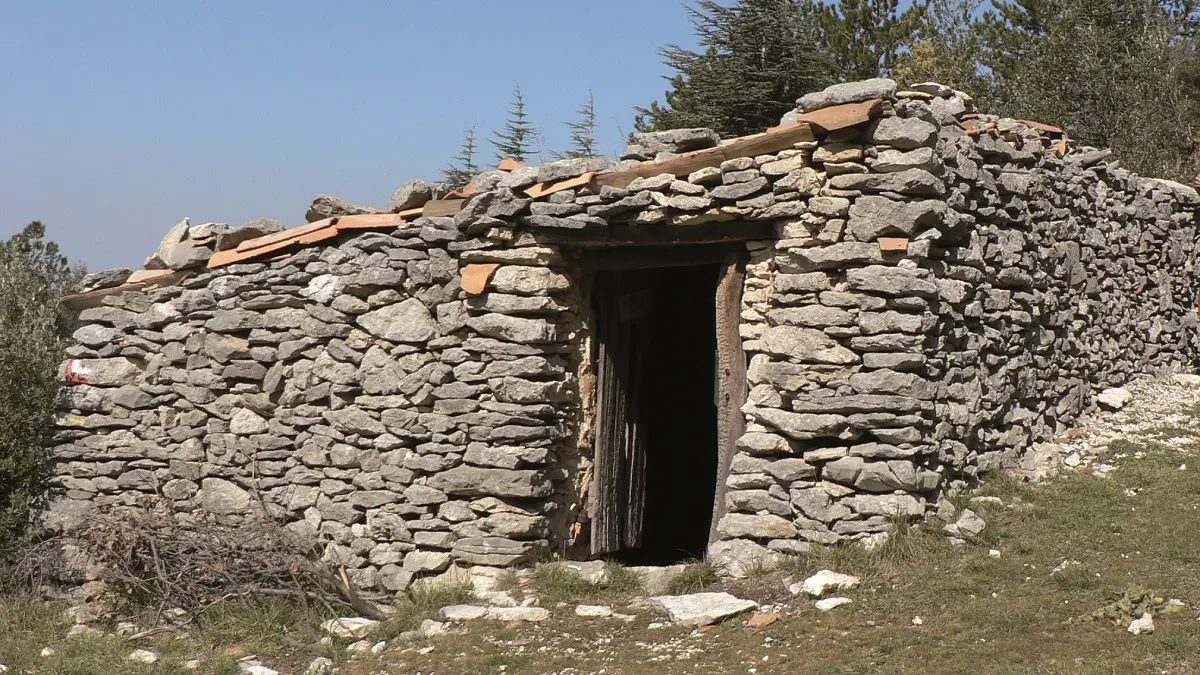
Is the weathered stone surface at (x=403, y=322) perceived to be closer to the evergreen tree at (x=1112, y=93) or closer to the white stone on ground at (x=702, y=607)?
the white stone on ground at (x=702, y=607)

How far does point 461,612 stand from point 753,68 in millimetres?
10370

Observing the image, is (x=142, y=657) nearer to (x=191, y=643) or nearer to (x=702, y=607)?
(x=191, y=643)

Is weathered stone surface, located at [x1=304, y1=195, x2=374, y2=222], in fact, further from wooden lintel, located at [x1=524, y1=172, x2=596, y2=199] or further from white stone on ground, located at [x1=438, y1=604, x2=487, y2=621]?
white stone on ground, located at [x1=438, y1=604, x2=487, y2=621]

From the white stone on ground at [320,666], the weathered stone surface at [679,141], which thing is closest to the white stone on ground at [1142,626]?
the weathered stone surface at [679,141]

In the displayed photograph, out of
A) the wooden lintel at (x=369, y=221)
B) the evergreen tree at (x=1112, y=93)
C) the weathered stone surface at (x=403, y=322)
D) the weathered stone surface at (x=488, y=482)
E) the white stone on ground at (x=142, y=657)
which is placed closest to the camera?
the white stone on ground at (x=142, y=657)

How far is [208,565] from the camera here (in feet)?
23.4

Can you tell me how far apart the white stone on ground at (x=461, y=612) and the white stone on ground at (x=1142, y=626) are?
334 centimetres

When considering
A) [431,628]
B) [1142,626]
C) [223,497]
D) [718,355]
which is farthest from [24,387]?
[1142,626]

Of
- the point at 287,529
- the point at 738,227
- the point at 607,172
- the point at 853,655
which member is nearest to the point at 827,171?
the point at 738,227

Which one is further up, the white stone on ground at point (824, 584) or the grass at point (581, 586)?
the white stone on ground at point (824, 584)

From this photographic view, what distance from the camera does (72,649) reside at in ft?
21.5

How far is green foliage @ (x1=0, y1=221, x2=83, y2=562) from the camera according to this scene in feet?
26.7

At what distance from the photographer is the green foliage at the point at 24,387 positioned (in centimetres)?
815

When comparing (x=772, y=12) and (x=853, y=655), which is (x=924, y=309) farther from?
(x=772, y=12)
